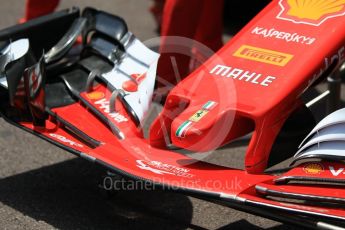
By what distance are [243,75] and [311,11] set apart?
1.43ft

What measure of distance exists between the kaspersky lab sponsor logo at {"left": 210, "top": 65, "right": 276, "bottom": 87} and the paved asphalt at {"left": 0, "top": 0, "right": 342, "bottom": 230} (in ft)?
1.97

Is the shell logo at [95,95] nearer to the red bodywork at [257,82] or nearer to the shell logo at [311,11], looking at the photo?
the red bodywork at [257,82]

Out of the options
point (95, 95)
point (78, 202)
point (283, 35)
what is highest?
point (283, 35)

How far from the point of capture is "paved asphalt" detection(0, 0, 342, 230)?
10.4 ft

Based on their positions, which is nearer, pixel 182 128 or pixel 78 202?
pixel 182 128

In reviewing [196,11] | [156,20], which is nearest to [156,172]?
[196,11]

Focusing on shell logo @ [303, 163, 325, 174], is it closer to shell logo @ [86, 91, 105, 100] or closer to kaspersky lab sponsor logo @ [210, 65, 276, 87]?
kaspersky lab sponsor logo @ [210, 65, 276, 87]

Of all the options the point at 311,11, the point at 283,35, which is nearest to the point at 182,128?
the point at 283,35

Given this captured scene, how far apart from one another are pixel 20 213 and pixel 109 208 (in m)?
0.38

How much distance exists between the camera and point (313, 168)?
2.73 metres

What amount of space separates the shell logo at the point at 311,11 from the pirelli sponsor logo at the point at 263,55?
20cm

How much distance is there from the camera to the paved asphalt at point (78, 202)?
3174 mm

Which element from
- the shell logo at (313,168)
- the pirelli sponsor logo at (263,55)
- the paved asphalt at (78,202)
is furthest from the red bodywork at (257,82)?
the paved asphalt at (78,202)

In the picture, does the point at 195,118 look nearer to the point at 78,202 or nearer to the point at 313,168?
the point at 313,168
